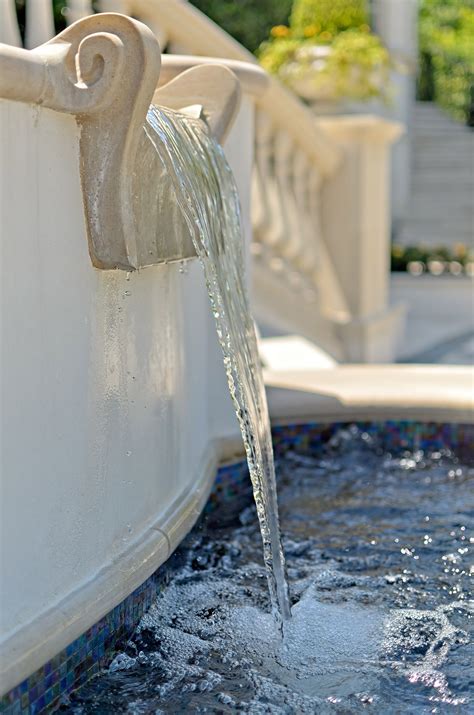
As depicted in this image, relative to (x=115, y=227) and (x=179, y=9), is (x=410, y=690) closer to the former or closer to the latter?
(x=115, y=227)

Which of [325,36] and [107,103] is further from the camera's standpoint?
[325,36]

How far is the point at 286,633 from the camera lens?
246 cm

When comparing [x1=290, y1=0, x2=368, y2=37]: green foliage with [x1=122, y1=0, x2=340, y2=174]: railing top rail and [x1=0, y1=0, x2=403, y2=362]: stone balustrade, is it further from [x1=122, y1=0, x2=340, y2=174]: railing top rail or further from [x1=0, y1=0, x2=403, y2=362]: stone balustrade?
[x1=122, y1=0, x2=340, y2=174]: railing top rail

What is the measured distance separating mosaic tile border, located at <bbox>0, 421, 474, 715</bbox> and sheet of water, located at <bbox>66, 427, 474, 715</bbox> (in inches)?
1.6

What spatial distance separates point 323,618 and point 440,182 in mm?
14470

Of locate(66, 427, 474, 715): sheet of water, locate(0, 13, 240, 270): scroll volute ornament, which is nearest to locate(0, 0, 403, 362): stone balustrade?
locate(66, 427, 474, 715): sheet of water

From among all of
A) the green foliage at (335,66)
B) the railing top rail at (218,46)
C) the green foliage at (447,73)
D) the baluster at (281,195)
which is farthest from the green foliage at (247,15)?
the baluster at (281,195)

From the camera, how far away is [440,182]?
16.4m

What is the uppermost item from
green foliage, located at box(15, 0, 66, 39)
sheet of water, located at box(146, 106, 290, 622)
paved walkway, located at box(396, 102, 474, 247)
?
sheet of water, located at box(146, 106, 290, 622)

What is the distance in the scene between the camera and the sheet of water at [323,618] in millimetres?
2129

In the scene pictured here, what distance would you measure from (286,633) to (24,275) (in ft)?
3.52

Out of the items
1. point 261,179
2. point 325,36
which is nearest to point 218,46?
point 261,179

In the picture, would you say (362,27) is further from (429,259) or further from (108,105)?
(108,105)

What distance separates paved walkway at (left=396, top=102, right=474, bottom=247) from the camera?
1518 cm
